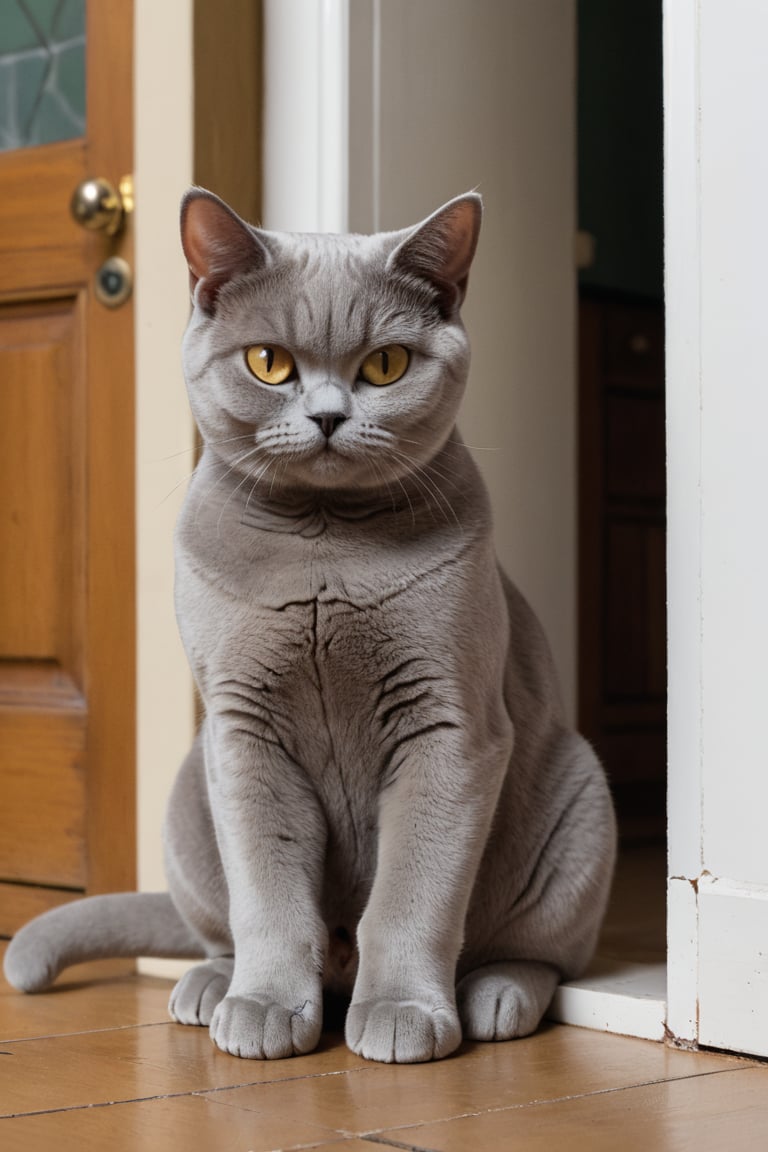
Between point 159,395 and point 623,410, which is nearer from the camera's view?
point 159,395

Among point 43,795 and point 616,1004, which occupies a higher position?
point 43,795

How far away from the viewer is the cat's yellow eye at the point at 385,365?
1.39 m

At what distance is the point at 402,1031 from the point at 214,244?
29.1 inches

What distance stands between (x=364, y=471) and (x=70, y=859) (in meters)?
0.87

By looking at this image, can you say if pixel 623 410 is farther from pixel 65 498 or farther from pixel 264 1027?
pixel 264 1027

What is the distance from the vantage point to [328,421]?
133 centimetres

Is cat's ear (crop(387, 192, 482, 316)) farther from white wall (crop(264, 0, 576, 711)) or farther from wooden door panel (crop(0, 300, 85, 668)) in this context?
wooden door panel (crop(0, 300, 85, 668))

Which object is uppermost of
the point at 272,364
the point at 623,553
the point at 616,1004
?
the point at 272,364

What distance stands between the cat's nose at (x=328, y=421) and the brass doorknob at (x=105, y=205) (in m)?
0.73

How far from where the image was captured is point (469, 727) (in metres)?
1.43

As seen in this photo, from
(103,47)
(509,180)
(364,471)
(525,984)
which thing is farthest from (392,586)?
(103,47)

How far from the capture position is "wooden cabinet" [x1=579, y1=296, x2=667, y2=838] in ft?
10.6

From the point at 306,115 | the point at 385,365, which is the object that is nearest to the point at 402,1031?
the point at 385,365

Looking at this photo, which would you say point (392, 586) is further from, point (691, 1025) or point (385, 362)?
point (691, 1025)
